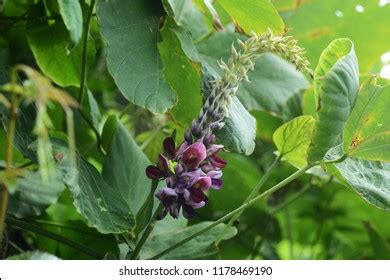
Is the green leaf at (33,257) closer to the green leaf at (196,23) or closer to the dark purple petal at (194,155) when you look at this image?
the dark purple petal at (194,155)

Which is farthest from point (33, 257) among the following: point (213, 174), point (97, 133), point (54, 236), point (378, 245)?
point (378, 245)

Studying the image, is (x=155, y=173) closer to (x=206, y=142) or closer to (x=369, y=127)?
(x=206, y=142)

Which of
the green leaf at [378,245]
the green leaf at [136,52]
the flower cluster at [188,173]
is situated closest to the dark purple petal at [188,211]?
the flower cluster at [188,173]

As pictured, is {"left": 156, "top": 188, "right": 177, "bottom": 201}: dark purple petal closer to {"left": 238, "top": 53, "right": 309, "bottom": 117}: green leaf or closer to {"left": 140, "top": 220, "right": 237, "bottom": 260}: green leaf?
{"left": 140, "top": 220, "right": 237, "bottom": 260}: green leaf

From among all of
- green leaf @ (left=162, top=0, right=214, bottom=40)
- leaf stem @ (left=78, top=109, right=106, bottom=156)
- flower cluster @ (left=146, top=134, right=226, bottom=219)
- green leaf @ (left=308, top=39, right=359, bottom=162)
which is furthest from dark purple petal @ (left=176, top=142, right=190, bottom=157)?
green leaf @ (left=162, top=0, right=214, bottom=40)
